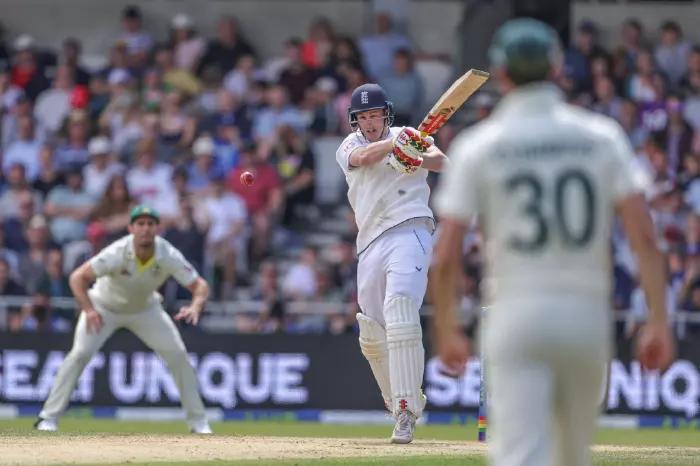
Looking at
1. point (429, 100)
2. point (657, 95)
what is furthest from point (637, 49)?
point (429, 100)

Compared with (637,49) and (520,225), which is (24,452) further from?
(637,49)

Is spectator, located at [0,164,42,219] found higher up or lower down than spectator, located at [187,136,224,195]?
lower down

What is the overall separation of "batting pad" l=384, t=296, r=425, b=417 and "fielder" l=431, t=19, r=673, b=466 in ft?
15.0

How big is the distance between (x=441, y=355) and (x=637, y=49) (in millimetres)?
15792

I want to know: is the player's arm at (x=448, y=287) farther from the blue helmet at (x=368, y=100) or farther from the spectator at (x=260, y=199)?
the spectator at (x=260, y=199)

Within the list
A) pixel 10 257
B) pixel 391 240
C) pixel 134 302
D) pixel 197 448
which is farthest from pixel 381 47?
pixel 197 448

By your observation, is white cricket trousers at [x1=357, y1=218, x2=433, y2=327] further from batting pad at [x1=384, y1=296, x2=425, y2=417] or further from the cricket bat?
the cricket bat

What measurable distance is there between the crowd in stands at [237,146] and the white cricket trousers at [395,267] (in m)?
7.05

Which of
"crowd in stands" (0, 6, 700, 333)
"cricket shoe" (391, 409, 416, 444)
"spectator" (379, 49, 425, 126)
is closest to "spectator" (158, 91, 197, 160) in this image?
"crowd in stands" (0, 6, 700, 333)

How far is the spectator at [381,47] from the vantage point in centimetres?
2095

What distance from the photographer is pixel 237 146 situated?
19.8 m


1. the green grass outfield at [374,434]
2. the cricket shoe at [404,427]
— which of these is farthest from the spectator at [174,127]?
the cricket shoe at [404,427]

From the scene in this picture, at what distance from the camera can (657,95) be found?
2014cm

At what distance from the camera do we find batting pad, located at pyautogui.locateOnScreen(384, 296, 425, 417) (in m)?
10.4
